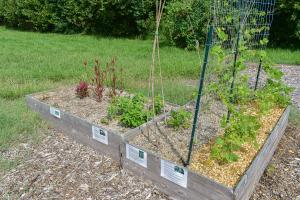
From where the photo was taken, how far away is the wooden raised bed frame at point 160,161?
234cm

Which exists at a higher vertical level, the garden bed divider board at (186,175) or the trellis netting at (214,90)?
the trellis netting at (214,90)

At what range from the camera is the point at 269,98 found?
11.5ft

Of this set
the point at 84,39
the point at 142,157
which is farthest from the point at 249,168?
the point at 84,39

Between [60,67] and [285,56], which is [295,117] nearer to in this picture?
[285,56]

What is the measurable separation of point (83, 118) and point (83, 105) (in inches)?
18.2

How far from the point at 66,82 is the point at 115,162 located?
111 inches

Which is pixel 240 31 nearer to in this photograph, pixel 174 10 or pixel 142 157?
pixel 142 157

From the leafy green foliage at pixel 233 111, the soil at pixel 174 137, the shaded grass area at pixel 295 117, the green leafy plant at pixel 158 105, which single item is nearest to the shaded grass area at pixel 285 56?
the shaded grass area at pixel 295 117

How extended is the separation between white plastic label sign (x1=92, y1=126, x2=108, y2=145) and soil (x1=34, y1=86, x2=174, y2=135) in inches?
3.4

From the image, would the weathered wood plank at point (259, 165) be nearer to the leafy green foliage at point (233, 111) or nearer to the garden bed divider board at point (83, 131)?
the leafy green foliage at point (233, 111)

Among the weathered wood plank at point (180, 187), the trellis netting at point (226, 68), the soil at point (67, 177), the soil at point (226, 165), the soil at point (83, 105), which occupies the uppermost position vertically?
the trellis netting at point (226, 68)

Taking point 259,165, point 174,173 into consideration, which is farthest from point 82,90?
point 259,165

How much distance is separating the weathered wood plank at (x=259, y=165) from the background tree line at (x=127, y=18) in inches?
142

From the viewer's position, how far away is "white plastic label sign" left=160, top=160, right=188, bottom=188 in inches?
97.7
